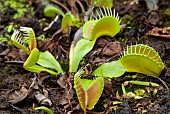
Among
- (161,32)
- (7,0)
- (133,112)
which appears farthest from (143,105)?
(7,0)

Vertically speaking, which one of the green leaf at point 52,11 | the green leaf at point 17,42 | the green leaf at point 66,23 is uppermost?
the green leaf at point 52,11

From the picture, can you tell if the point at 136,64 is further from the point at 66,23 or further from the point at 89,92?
the point at 66,23

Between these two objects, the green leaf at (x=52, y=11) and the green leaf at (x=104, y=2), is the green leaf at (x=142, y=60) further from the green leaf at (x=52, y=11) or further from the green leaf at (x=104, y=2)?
the green leaf at (x=52, y=11)

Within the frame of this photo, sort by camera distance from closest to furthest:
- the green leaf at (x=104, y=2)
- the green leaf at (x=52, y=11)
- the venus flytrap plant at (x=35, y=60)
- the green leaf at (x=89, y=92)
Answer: the green leaf at (x=89, y=92), the venus flytrap plant at (x=35, y=60), the green leaf at (x=104, y=2), the green leaf at (x=52, y=11)

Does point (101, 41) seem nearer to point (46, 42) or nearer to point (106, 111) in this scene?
point (46, 42)

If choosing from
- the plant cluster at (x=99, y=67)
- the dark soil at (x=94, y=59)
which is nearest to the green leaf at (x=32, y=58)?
the plant cluster at (x=99, y=67)

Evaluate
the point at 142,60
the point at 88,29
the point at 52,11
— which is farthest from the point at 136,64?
the point at 52,11

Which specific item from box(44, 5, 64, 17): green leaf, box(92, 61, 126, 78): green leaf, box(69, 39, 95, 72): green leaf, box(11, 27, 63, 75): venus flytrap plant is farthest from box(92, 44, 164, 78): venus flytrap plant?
box(44, 5, 64, 17): green leaf

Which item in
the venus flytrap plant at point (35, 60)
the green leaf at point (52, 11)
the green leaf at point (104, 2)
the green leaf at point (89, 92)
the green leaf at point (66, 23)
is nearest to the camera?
the green leaf at point (89, 92)
